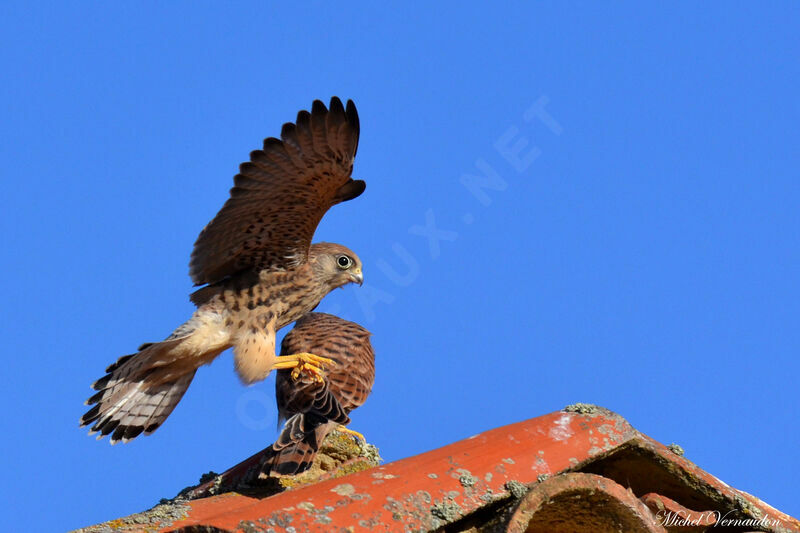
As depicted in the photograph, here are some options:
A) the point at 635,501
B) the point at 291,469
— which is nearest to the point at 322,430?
the point at 291,469

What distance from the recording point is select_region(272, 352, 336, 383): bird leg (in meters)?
4.39

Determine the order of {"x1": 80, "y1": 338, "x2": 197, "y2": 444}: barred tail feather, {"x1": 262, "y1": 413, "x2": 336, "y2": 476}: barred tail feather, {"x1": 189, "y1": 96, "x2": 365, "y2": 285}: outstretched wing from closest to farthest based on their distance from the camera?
{"x1": 262, "y1": 413, "x2": 336, "y2": 476}: barred tail feather → {"x1": 189, "y1": 96, "x2": 365, "y2": 285}: outstretched wing → {"x1": 80, "y1": 338, "x2": 197, "y2": 444}: barred tail feather

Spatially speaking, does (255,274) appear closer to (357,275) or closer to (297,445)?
(357,275)

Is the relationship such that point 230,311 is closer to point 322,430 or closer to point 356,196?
point 356,196

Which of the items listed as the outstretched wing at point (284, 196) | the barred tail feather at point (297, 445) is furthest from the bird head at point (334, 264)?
the barred tail feather at point (297, 445)

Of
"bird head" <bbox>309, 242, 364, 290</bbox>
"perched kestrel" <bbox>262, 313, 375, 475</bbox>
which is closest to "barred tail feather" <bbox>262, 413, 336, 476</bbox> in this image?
"perched kestrel" <bbox>262, 313, 375, 475</bbox>

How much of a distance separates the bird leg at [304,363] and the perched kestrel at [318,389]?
0.04 m

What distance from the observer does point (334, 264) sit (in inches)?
206

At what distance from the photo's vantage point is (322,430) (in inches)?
152

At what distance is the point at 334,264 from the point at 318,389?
116 centimetres

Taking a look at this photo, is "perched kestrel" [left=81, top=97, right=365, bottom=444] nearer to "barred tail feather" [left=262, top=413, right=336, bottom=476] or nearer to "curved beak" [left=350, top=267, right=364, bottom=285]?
"curved beak" [left=350, top=267, right=364, bottom=285]

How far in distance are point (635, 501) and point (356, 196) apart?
247cm

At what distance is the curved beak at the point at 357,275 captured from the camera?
5.35 metres

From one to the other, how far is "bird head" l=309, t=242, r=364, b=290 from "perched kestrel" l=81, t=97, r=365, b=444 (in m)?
0.01
